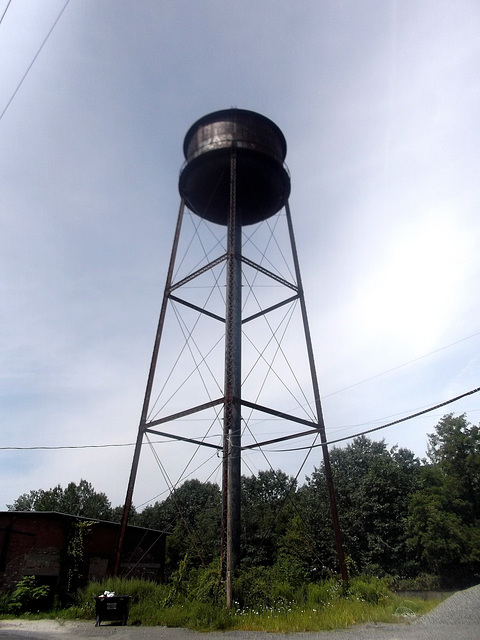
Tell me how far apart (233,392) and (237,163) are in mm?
7443

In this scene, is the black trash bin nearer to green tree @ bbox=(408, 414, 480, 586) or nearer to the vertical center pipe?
the vertical center pipe

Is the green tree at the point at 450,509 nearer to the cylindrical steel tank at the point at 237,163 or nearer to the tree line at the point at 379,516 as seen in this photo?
the tree line at the point at 379,516

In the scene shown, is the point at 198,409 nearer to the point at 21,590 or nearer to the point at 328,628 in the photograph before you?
the point at 328,628

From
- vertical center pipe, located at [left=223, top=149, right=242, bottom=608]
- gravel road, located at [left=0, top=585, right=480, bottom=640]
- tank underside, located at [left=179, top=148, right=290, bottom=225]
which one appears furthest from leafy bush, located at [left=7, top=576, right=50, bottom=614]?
tank underside, located at [left=179, top=148, right=290, bottom=225]

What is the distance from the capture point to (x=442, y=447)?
110ft

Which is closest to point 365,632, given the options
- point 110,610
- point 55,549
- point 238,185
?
point 110,610

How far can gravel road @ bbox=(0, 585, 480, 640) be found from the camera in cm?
702

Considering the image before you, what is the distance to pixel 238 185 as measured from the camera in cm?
1555

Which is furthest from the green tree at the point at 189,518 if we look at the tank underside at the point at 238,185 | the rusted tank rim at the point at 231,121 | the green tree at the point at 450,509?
the rusted tank rim at the point at 231,121

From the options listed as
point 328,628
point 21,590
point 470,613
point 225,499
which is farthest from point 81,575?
point 470,613

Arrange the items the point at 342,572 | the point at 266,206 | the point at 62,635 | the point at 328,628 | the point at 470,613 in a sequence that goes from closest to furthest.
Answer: the point at 470,613 < the point at 328,628 < the point at 62,635 < the point at 342,572 < the point at 266,206

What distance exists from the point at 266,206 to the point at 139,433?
8.92m

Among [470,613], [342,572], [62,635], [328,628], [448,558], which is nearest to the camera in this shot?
[470,613]

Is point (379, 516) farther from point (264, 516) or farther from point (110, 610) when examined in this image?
point (110, 610)
